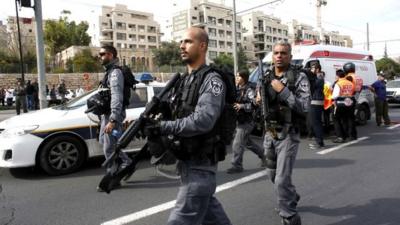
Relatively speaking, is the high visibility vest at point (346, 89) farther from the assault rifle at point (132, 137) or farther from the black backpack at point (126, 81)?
the assault rifle at point (132, 137)

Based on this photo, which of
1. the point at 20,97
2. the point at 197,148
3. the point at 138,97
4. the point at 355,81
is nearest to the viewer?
the point at 197,148

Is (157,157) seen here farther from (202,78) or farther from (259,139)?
(259,139)

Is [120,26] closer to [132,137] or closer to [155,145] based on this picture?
[132,137]

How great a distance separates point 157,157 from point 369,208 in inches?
112

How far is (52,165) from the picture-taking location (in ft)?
19.6

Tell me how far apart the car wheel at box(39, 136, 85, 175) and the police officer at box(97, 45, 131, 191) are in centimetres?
115

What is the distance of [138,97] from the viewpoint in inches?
275

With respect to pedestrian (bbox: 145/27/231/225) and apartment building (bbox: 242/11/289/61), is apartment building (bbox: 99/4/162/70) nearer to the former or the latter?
apartment building (bbox: 242/11/289/61)

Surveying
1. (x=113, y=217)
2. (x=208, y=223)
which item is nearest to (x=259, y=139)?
(x=113, y=217)

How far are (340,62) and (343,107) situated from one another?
2.75m

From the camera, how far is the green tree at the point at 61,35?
63094 millimetres

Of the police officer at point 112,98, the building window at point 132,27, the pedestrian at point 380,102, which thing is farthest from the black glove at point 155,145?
the building window at point 132,27

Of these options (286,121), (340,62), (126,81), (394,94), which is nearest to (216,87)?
(286,121)

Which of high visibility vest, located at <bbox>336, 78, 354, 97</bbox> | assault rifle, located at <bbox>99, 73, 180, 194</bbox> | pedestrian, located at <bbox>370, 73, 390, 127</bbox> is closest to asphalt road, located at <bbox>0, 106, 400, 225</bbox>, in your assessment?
assault rifle, located at <bbox>99, 73, 180, 194</bbox>
